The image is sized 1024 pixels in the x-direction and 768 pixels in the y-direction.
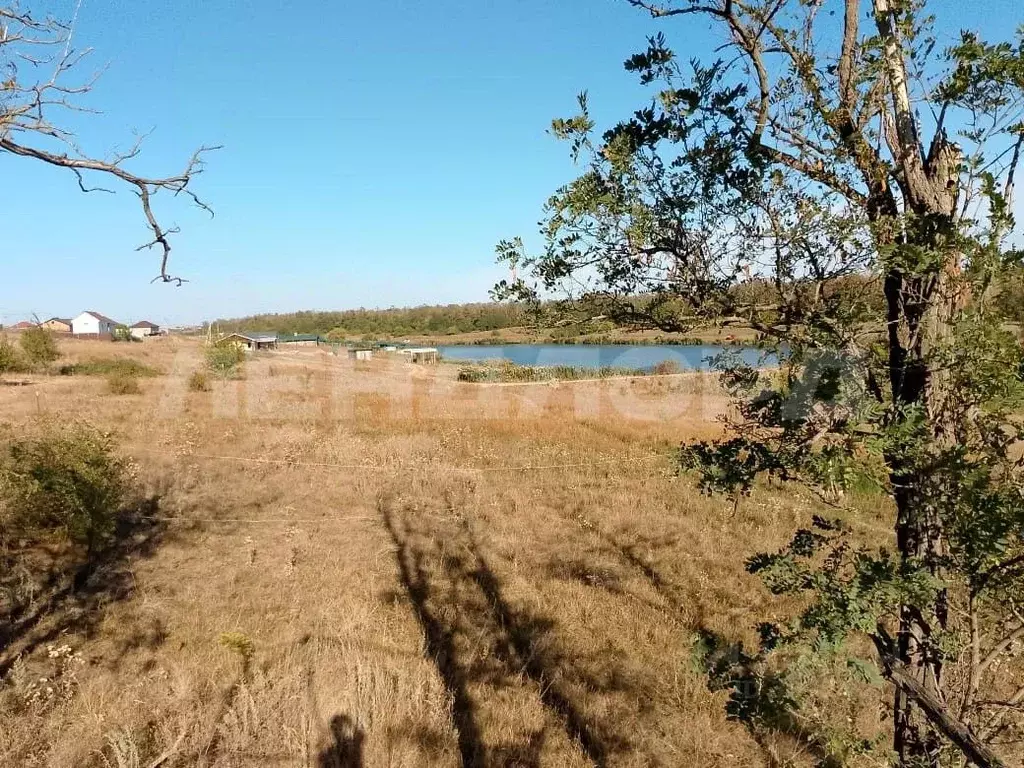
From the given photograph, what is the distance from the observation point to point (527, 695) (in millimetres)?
4184

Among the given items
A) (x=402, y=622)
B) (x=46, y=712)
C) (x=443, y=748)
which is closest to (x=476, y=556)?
(x=402, y=622)

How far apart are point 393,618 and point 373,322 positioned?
95.2 m

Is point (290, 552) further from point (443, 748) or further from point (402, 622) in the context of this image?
point (443, 748)

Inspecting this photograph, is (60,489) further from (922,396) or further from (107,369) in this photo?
(107,369)

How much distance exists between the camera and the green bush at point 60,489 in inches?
245

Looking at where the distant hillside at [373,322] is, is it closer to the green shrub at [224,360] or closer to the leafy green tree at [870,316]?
the green shrub at [224,360]

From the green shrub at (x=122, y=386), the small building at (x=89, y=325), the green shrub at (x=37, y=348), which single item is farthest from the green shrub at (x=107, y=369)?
the small building at (x=89, y=325)

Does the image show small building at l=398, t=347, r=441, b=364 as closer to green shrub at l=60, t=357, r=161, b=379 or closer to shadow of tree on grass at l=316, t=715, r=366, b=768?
green shrub at l=60, t=357, r=161, b=379

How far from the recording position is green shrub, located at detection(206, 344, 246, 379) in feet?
82.9

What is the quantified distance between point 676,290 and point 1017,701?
184 cm

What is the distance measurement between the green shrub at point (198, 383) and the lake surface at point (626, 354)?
11.6 m

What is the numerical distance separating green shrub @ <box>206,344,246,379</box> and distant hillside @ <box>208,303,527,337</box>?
3869cm

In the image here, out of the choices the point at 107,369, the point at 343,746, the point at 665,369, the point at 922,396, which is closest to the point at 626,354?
the point at 665,369

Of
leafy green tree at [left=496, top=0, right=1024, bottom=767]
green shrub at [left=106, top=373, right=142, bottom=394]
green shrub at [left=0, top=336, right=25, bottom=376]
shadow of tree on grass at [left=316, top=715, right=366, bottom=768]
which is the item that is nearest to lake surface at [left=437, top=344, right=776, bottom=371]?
leafy green tree at [left=496, top=0, right=1024, bottom=767]
